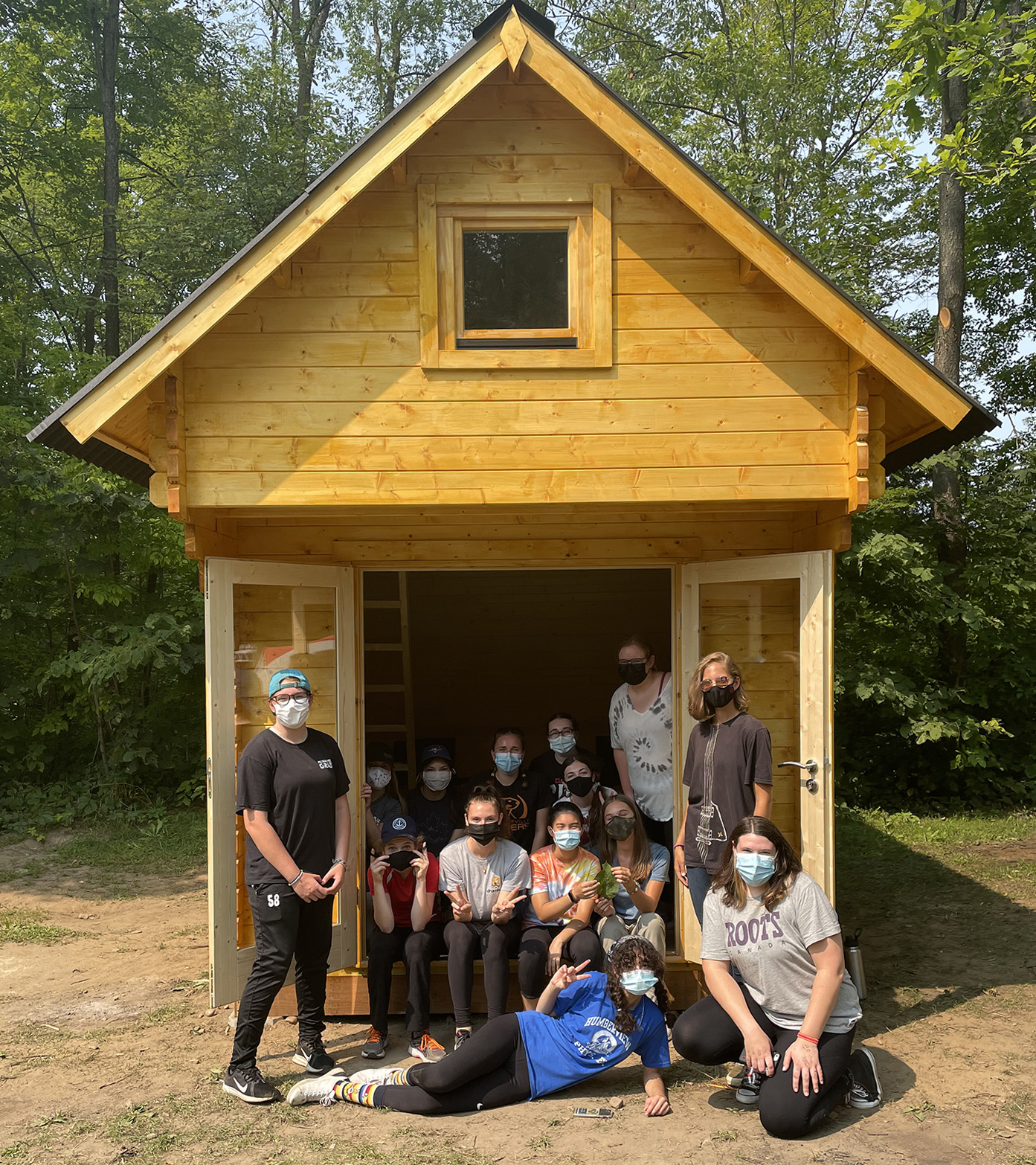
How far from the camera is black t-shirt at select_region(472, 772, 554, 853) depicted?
227 inches

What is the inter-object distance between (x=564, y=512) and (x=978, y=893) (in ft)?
16.0

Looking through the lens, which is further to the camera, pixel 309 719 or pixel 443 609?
pixel 443 609

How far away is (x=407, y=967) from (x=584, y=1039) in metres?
1.02

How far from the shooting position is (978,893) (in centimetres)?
827

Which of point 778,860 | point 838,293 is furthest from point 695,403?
point 778,860

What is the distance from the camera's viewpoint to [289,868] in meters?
4.77

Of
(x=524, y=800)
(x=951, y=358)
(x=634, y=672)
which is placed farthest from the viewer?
(x=951, y=358)

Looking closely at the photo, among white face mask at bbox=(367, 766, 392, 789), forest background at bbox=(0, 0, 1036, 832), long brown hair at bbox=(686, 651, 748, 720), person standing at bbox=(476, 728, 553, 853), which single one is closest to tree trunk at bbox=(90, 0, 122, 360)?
forest background at bbox=(0, 0, 1036, 832)

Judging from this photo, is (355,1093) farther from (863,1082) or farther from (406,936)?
(863,1082)

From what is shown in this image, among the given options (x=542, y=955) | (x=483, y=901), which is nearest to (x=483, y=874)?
(x=483, y=901)

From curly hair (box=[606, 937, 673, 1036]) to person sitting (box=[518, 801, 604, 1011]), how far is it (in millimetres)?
433

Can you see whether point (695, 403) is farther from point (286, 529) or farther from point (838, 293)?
point (286, 529)

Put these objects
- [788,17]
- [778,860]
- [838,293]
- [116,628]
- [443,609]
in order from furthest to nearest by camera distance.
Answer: [788,17] < [116,628] < [443,609] < [838,293] < [778,860]

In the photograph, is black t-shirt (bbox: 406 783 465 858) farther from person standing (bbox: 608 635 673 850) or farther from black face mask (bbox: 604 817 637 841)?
person standing (bbox: 608 635 673 850)
